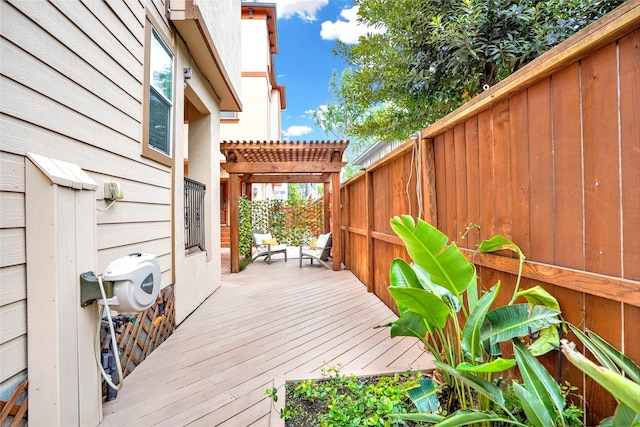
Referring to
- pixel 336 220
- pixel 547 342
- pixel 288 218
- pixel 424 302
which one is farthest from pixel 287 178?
pixel 547 342

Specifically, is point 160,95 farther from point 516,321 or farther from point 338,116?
point 338,116

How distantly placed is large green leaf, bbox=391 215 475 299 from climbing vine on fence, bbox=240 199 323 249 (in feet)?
21.8

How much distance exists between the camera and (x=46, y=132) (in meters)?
1.57

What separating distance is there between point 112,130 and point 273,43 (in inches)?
519

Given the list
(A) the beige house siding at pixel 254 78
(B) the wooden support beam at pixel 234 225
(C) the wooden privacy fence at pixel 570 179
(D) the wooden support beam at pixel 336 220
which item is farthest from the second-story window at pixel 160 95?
(A) the beige house siding at pixel 254 78

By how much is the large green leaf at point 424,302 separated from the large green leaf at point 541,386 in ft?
1.11

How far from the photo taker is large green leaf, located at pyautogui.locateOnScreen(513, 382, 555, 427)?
1050 mm

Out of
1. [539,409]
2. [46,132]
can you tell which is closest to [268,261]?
[46,132]

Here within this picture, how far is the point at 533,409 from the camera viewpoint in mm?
1076

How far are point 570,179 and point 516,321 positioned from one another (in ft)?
2.29

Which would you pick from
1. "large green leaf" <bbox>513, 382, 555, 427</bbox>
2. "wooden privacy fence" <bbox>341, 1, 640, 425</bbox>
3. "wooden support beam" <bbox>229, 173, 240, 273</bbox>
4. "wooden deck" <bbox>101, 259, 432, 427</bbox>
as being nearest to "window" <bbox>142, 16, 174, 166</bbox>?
"wooden deck" <bbox>101, 259, 432, 427</bbox>

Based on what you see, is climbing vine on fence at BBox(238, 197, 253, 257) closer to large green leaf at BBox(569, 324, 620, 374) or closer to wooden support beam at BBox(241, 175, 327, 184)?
wooden support beam at BBox(241, 175, 327, 184)

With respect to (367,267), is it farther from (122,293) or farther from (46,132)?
(46,132)

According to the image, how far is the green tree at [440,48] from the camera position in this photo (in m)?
3.25
